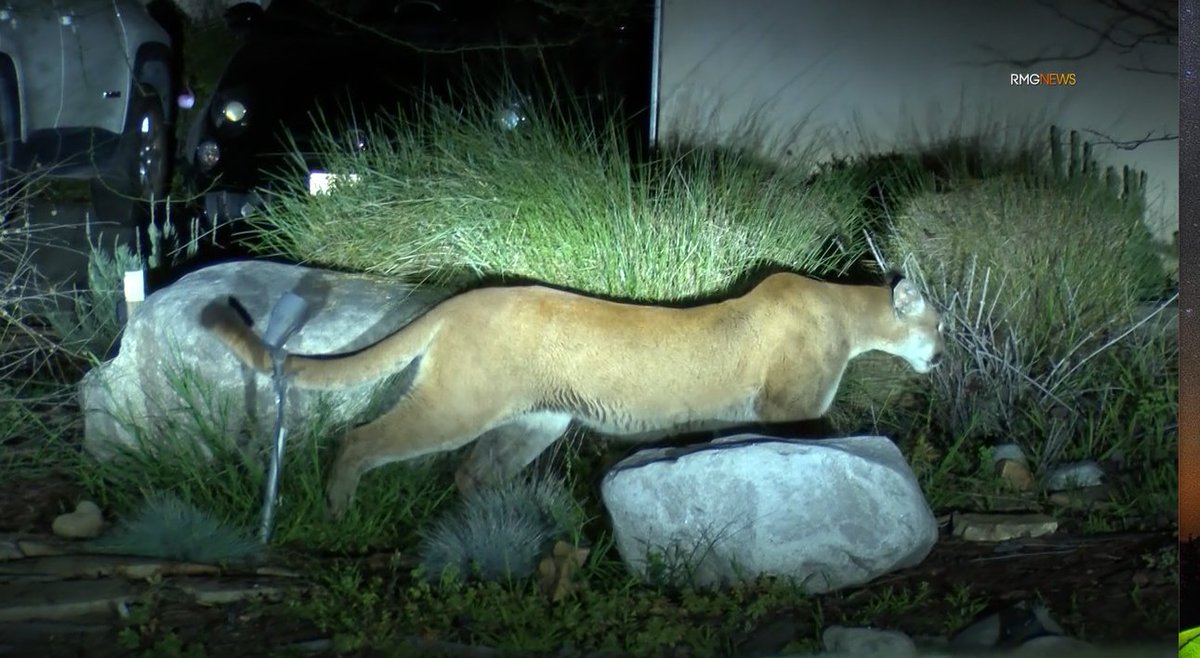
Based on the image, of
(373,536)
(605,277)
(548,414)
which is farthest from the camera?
(605,277)

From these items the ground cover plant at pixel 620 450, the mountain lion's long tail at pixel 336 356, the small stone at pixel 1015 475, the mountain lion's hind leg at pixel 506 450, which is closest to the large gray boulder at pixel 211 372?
the ground cover plant at pixel 620 450

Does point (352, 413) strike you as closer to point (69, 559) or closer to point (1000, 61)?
point (69, 559)

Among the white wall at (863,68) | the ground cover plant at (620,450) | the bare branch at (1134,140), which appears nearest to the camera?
the ground cover plant at (620,450)

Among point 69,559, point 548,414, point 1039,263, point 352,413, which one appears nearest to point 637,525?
point 548,414

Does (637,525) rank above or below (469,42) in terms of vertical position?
below

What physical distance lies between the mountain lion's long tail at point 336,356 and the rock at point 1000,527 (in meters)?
2.50

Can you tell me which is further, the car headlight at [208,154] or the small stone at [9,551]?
the car headlight at [208,154]

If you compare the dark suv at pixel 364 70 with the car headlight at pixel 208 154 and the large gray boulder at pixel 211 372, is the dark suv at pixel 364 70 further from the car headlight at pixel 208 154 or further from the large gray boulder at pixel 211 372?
the large gray boulder at pixel 211 372

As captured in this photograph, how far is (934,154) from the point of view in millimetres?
10148

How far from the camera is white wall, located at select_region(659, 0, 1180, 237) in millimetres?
10094

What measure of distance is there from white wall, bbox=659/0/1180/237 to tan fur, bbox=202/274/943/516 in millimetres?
4020

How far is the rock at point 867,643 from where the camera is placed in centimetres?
475

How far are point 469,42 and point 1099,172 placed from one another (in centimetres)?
466

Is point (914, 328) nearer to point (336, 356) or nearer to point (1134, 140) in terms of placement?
point (336, 356)
